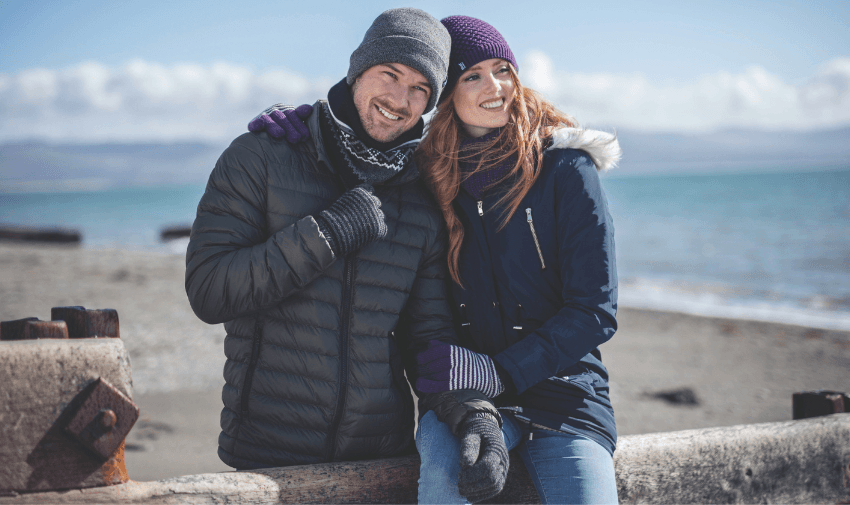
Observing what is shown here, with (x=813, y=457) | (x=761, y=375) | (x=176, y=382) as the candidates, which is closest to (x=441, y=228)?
(x=813, y=457)

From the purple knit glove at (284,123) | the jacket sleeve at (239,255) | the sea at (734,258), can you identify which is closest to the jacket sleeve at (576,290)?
the jacket sleeve at (239,255)

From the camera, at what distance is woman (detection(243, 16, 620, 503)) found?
205 cm

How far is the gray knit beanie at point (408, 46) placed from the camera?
2273 millimetres

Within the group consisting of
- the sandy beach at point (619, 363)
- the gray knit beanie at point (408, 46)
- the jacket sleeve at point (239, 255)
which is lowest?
the sandy beach at point (619, 363)

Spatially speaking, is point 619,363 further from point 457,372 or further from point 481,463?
point 481,463

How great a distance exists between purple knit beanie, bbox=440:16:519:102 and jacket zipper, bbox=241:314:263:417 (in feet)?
4.31

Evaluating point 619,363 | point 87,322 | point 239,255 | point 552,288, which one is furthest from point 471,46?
point 619,363

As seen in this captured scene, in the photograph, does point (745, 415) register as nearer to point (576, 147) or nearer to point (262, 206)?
point (576, 147)

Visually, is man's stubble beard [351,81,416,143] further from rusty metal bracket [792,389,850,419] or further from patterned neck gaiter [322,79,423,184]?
rusty metal bracket [792,389,850,419]

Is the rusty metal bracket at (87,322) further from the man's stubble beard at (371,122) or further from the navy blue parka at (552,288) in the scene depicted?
the navy blue parka at (552,288)

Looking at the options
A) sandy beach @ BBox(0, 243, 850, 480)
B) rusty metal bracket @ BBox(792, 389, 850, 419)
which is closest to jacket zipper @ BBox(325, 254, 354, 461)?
rusty metal bracket @ BBox(792, 389, 850, 419)

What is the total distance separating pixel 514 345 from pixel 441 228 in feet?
1.88

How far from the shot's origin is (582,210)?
2.20 meters

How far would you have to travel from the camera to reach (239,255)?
1.96 meters
